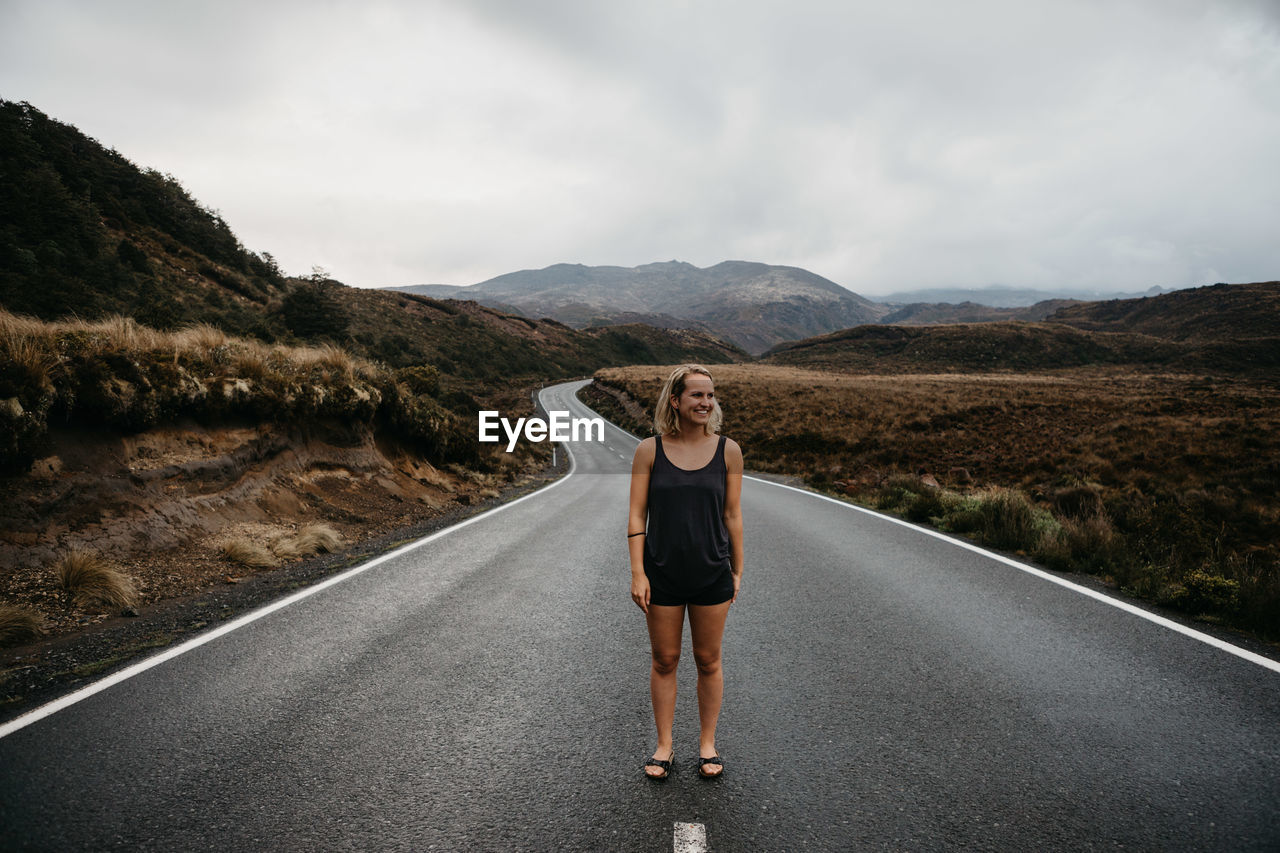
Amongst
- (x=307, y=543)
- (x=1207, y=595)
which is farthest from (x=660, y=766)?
(x=307, y=543)

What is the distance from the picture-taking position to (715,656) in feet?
9.21

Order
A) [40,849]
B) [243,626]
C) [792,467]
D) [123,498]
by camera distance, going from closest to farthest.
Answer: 1. [40,849]
2. [243,626]
3. [123,498]
4. [792,467]

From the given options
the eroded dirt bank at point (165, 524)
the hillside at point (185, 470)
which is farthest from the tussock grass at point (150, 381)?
the eroded dirt bank at point (165, 524)

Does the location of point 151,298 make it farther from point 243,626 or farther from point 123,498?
point 243,626

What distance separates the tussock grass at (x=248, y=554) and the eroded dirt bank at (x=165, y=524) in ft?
0.20

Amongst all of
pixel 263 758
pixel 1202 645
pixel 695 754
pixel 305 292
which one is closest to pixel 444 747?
pixel 263 758

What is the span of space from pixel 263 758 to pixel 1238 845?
13.8 feet

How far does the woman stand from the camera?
2668 mm

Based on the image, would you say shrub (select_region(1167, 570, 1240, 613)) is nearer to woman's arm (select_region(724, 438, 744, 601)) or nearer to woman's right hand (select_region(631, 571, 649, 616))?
woman's arm (select_region(724, 438, 744, 601))

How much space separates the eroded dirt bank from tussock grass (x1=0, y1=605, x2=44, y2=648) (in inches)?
4.5

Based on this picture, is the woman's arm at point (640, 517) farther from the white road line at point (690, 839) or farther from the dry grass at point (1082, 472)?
the dry grass at point (1082, 472)

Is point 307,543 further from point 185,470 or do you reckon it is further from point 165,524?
point 185,470

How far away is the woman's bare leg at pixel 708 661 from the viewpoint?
8.99ft

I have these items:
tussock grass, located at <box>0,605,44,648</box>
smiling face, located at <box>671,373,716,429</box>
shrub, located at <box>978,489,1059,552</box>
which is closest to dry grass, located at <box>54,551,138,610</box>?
tussock grass, located at <box>0,605,44,648</box>
